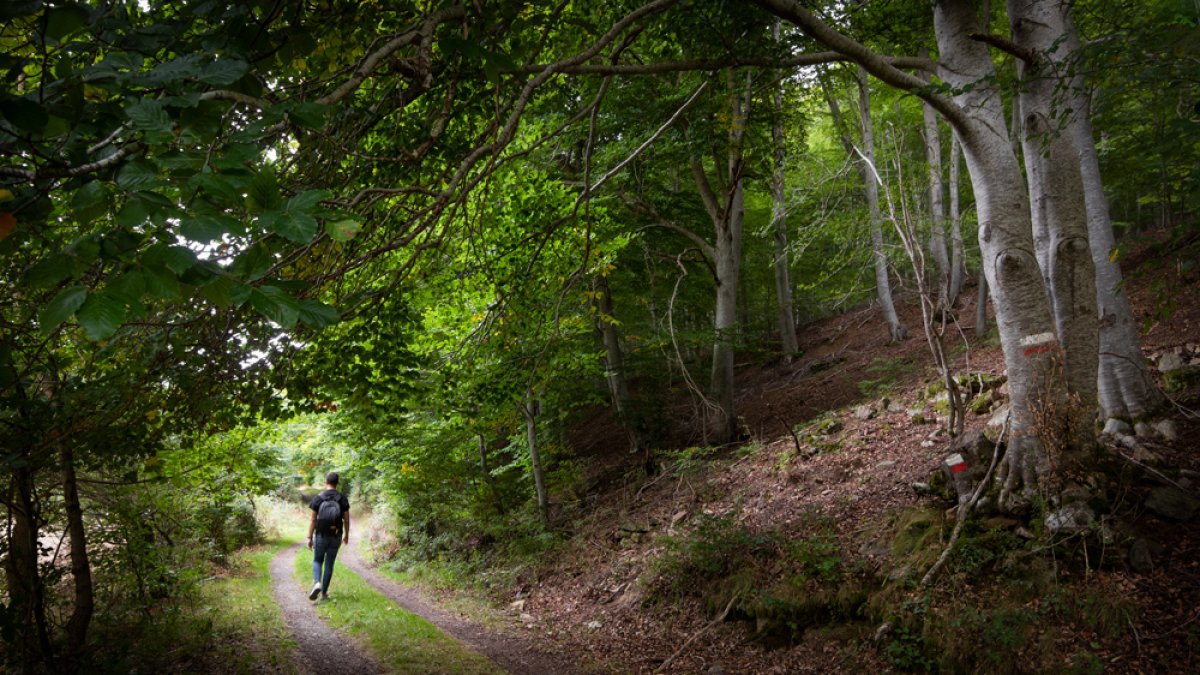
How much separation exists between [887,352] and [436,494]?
11671 mm

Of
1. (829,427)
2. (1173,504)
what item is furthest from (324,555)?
(1173,504)

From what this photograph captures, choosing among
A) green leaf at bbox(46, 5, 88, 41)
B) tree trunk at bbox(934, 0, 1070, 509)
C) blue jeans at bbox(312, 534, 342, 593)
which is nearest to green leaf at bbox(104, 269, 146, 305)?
green leaf at bbox(46, 5, 88, 41)

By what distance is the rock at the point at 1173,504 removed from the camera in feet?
14.1

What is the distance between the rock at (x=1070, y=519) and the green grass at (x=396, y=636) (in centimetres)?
491

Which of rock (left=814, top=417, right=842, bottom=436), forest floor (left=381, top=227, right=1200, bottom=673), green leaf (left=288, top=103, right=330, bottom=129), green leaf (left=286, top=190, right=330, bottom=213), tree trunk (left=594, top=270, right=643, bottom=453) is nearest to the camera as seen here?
green leaf (left=286, top=190, right=330, bottom=213)

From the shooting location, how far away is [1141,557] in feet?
13.4

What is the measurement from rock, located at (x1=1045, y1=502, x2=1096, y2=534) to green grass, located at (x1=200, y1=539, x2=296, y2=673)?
6.58 m

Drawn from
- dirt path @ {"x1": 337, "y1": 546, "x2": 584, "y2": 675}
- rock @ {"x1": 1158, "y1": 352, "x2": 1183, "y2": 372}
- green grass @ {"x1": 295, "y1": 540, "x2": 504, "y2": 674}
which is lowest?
dirt path @ {"x1": 337, "y1": 546, "x2": 584, "y2": 675}

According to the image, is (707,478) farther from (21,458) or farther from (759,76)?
(21,458)

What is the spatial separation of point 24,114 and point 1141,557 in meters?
6.15

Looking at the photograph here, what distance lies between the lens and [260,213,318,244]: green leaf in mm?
1346

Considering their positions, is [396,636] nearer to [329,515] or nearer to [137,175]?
[329,515]

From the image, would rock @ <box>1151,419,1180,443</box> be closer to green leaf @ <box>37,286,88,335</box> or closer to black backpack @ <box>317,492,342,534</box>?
green leaf @ <box>37,286,88,335</box>

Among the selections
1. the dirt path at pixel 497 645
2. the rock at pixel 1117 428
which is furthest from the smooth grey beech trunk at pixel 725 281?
the rock at pixel 1117 428
